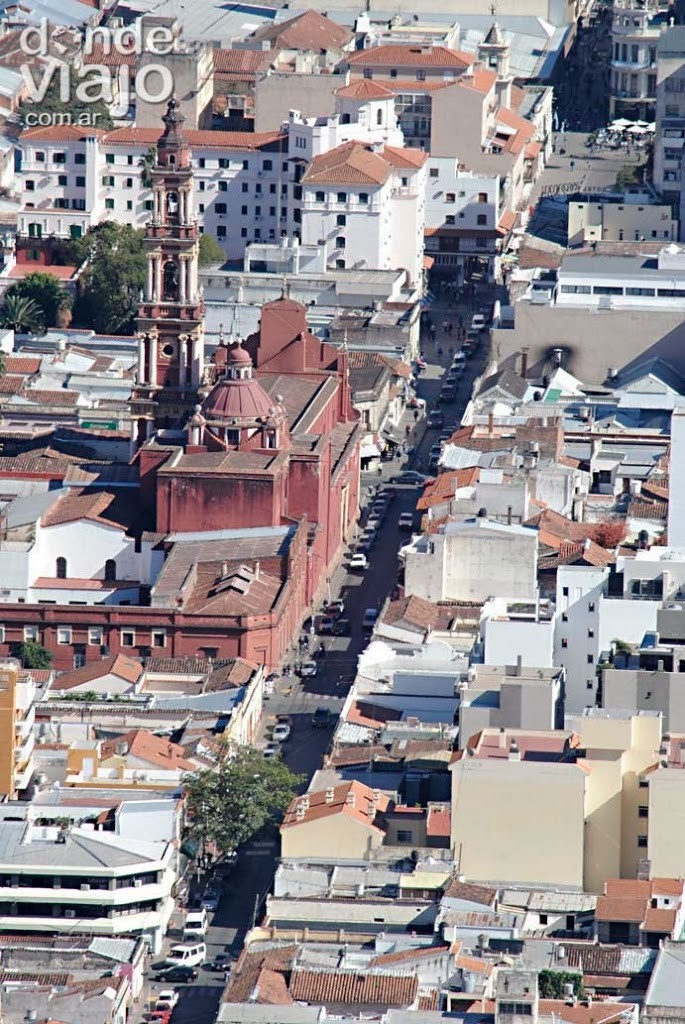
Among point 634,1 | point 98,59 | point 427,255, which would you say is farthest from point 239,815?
point 634,1

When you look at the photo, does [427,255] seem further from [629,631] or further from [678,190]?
[629,631]

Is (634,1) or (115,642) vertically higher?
(634,1)

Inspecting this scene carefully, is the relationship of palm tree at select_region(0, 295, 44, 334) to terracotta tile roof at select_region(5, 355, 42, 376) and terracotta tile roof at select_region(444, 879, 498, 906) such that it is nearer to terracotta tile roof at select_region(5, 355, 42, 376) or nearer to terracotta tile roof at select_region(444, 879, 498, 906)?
terracotta tile roof at select_region(5, 355, 42, 376)

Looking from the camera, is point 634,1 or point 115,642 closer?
point 115,642

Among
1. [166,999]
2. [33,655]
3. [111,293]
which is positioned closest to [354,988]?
[166,999]

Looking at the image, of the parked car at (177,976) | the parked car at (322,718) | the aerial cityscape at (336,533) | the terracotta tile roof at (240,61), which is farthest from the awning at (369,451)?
the parked car at (177,976)

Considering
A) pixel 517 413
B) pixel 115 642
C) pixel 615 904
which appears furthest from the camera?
pixel 517 413

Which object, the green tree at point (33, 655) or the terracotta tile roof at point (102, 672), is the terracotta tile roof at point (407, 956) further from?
the green tree at point (33, 655)

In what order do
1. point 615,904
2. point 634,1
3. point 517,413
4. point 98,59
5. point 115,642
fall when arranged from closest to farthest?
point 615,904, point 115,642, point 517,413, point 98,59, point 634,1

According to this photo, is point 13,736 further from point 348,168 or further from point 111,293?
point 348,168
